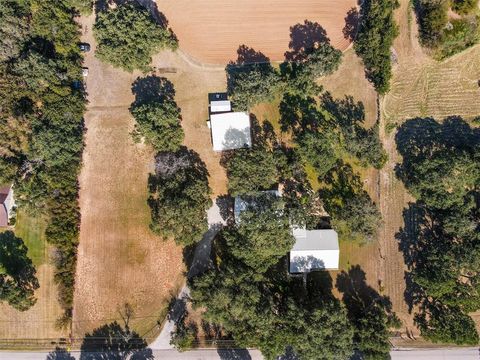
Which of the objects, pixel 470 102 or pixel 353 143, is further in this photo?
pixel 470 102

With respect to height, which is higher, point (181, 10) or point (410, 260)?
point (181, 10)

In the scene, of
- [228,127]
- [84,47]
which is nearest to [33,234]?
[84,47]

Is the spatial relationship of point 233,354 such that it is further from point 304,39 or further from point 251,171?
point 304,39

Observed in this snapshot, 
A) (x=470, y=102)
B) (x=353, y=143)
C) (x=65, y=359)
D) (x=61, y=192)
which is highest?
(x=470, y=102)

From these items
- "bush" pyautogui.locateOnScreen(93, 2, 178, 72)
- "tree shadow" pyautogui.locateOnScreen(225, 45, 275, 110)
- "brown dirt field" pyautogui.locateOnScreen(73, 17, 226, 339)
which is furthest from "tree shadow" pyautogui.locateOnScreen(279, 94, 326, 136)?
"bush" pyautogui.locateOnScreen(93, 2, 178, 72)

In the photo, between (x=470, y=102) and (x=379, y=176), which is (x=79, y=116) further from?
(x=470, y=102)

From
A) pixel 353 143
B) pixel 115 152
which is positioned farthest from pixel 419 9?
pixel 115 152
